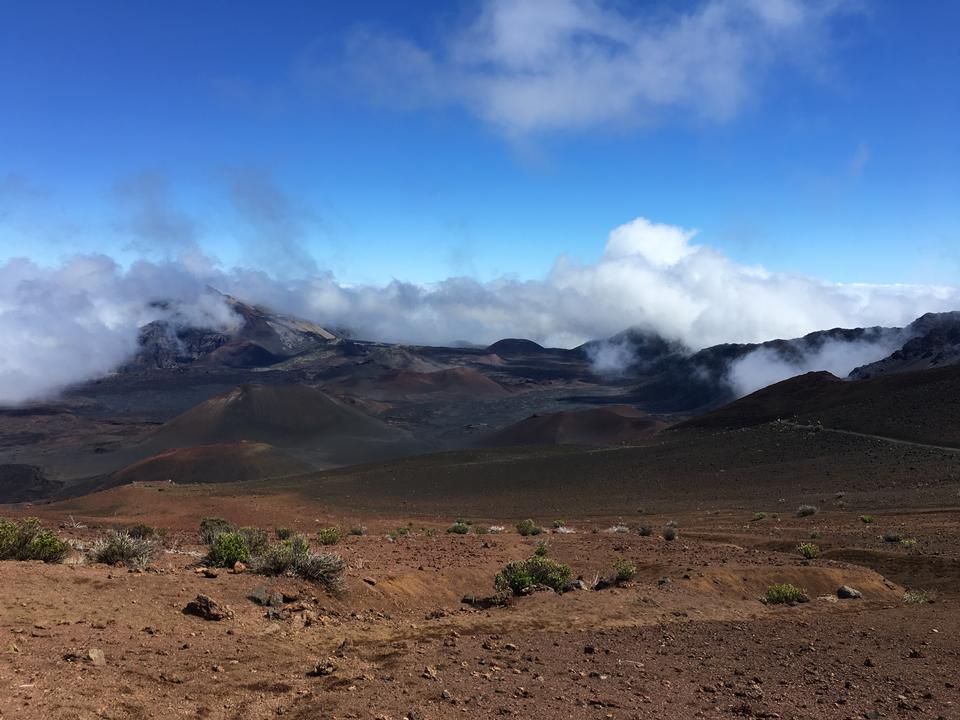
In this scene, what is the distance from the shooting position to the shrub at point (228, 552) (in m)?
12.0

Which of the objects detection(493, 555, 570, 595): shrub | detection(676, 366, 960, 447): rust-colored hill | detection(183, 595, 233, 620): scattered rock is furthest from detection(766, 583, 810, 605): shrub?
detection(676, 366, 960, 447): rust-colored hill

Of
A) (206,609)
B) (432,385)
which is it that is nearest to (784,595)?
(206,609)

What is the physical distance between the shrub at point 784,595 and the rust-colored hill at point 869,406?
33.6 m

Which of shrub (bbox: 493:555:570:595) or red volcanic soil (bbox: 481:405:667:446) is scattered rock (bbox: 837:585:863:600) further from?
red volcanic soil (bbox: 481:405:667:446)

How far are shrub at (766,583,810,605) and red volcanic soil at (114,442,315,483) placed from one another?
4756 cm

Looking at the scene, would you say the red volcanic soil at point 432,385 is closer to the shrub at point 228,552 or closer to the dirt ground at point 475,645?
the dirt ground at point 475,645

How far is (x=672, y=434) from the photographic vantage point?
5997 cm

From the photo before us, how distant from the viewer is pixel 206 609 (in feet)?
29.3

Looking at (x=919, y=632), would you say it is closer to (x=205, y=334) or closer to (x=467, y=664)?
(x=467, y=664)

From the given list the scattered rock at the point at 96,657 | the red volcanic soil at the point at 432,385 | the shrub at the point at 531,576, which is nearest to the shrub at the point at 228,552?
the shrub at the point at 531,576

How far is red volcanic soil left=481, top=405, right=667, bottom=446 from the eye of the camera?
79688 mm

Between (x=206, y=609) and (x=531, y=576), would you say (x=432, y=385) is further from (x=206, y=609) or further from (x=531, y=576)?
(x=206, y=609)

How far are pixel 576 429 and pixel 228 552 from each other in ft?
239

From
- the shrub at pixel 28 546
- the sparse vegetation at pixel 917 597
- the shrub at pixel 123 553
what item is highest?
the shrub at pixel 28 546
